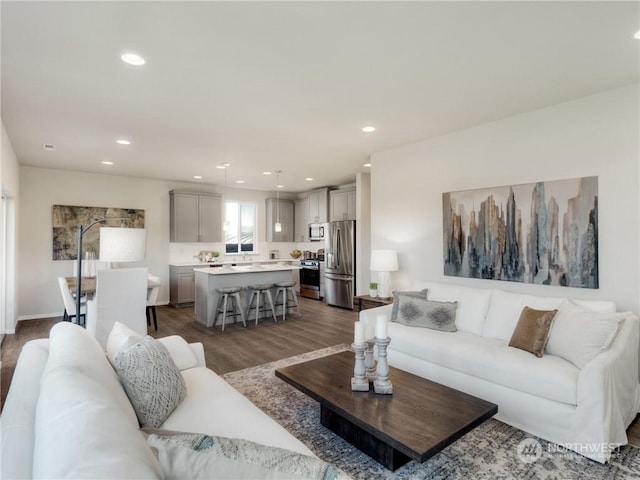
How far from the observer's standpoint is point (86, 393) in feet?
3.69

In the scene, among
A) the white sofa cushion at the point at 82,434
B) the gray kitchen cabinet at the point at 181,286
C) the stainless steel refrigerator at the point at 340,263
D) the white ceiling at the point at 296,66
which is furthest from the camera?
the gray kitchen cabinet at the point at 181,286

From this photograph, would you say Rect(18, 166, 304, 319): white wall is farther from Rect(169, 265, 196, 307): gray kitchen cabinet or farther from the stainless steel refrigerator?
the stainless steel refrigerator

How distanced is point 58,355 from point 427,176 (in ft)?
13.2

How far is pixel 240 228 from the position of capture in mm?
8648

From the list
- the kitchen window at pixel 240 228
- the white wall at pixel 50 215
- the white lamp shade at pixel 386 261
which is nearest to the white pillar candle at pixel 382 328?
the white lamp shade at pixel 386 261

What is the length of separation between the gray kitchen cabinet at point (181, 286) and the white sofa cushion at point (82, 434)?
5915 millimetres

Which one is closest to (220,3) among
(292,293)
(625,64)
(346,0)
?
(346,0)

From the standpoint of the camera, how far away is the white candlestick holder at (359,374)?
7.50ft

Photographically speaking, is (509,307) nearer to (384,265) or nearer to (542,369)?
(542,369)

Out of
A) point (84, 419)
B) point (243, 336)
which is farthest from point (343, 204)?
point (84, 419)

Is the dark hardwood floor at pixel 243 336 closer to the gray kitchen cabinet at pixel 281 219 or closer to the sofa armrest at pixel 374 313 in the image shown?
the sofa armrest at pixel 374 313

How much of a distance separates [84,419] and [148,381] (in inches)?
Result: 31.9

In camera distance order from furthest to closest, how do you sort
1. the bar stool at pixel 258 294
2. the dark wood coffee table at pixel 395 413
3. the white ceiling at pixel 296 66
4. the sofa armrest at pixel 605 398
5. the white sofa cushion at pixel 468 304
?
the bar stool at pixel 258 294
the white sofa cushion at pixel 468 304
the sofa armrest at pixel 605 398
the white ceiling at pixel 296 66
the dark wood coffee table at pixel 395 413

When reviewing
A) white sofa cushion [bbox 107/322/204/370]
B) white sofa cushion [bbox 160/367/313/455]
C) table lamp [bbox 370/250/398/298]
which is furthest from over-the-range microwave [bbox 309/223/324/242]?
white sofa cushion [bbox 160/367/313/455]
